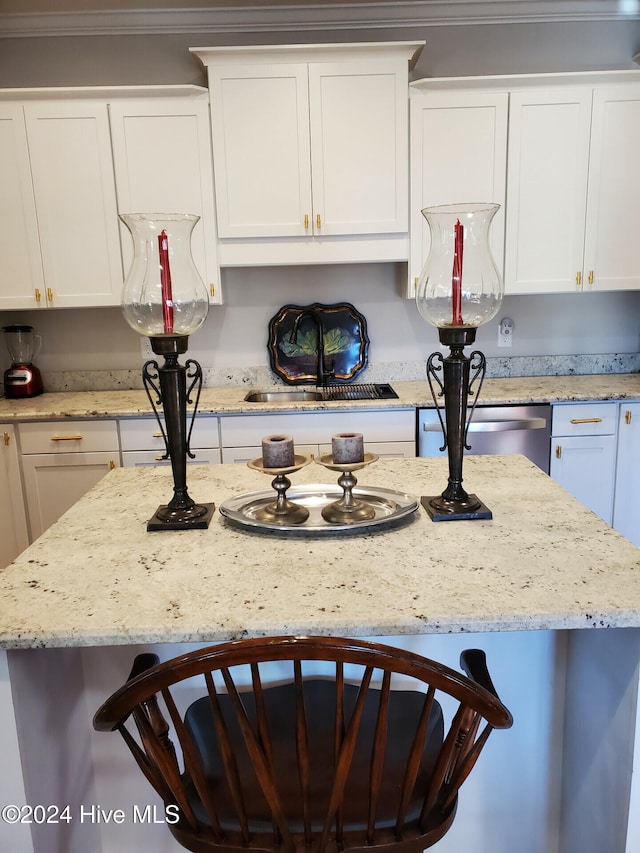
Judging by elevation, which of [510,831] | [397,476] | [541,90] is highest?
[541,90]

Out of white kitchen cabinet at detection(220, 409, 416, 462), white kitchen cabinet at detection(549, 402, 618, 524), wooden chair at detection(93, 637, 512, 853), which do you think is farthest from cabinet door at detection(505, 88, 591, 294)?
wooden chair at detection(93, 637, 512, 853)

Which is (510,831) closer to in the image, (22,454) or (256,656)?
(256,656)

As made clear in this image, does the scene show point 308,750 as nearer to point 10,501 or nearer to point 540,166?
point 10,501

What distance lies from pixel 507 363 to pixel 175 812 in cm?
301

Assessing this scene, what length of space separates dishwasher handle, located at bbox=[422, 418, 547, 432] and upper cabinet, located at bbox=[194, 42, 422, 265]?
86 centimetres

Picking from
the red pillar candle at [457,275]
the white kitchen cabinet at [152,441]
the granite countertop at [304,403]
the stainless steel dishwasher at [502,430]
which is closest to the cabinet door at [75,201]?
the granite countertop at [304,403]

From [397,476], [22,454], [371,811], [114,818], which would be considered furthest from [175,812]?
[22,454]

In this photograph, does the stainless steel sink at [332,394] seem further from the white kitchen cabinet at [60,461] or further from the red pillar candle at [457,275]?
the red pillar candle at [457,275]

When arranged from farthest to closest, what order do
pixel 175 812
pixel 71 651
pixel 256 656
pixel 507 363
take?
pixel 507 363
pixel 71 651
pixel 175 812
pixel 256 656

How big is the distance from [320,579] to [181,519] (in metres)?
0.43

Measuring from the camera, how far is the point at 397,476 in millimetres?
1779

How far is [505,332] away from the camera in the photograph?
139 inches

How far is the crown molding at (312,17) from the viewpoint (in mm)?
3168

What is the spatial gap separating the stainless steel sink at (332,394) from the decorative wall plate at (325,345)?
92 mm
